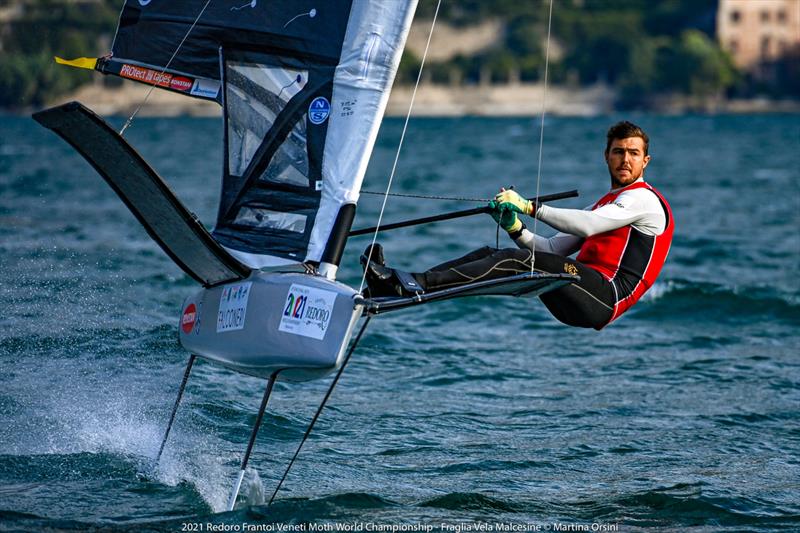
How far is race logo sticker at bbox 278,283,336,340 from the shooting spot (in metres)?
5.15

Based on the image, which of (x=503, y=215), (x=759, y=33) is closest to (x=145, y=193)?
(x=503, y=215)

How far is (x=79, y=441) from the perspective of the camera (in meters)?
6.34

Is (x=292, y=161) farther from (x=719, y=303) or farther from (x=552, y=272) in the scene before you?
(x=719, y=303)

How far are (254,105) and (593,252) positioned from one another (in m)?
1.74

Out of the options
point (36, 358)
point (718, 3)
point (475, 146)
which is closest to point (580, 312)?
point (36, 358)

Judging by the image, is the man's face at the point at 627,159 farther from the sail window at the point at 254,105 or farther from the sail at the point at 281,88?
the sail window at the point at 254,105

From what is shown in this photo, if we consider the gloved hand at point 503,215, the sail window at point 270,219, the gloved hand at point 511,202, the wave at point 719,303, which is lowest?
the wave at point 719,303

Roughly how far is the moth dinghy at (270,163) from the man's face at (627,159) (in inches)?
19.3

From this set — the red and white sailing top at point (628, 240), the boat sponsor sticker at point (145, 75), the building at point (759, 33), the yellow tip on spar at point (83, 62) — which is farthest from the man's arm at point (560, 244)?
the building at point (759, 33)

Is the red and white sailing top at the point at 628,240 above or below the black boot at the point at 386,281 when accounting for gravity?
above

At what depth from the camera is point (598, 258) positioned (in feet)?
19.7

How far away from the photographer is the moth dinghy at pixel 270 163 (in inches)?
204

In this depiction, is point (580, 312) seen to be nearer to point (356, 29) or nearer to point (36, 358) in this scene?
point (356, 29)

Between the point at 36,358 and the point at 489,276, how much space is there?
11.4 ft
